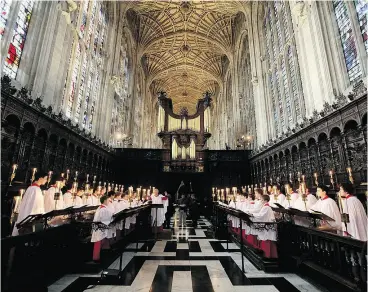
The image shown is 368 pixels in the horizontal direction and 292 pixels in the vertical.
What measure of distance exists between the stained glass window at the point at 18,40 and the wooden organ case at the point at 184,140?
453 inches

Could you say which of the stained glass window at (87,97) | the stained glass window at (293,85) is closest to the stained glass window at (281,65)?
the stained glass window at (293,85)

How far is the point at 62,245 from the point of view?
426 centimetres

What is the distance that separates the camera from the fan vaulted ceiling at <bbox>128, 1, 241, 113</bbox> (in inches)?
836

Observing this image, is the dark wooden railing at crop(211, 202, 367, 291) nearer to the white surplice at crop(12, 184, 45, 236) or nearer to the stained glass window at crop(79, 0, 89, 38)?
the white surplice at crop(12, 184, 45, 236)

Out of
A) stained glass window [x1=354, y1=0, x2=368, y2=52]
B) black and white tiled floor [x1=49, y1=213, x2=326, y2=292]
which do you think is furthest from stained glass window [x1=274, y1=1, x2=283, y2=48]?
black and white tiled floor [x1=49, y1=213, x2=326, y2=292]

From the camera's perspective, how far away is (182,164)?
671 inches

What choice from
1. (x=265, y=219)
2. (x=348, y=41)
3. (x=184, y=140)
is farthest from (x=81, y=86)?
(x=348, y=41)

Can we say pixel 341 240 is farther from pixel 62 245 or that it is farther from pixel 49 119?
pixel 49 119

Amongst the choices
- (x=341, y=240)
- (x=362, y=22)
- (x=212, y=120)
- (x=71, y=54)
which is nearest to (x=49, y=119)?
(x=71, y=54)

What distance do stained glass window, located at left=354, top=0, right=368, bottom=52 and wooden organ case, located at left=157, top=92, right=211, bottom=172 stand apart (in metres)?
12.1

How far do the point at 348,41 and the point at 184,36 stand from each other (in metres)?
20.8

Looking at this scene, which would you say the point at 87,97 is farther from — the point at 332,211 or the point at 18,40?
the point at 332,211

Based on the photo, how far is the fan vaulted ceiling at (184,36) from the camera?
2123 cm

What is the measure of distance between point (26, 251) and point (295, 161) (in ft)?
34.8
